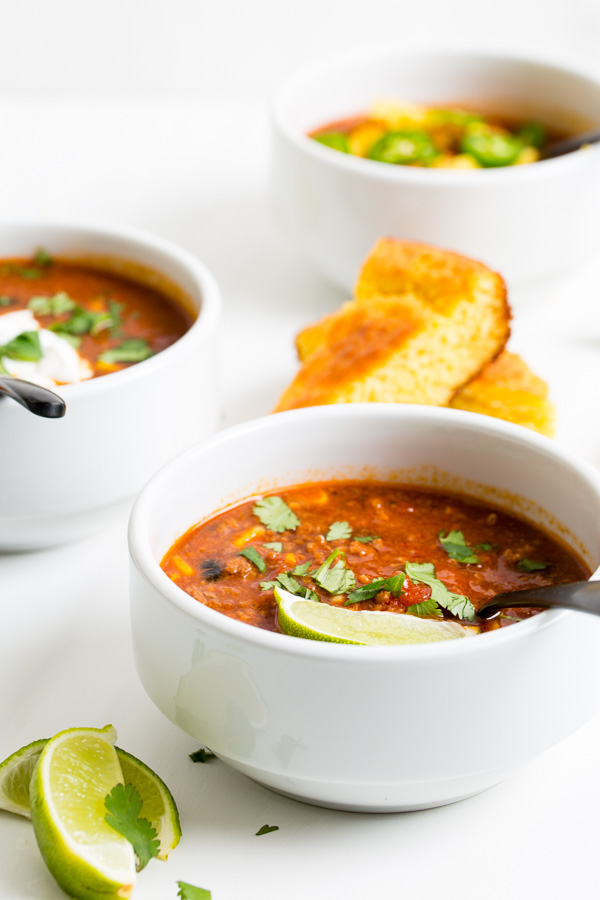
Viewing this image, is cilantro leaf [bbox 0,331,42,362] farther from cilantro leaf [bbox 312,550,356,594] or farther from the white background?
cilantro leaf [bbox 312,550,356,594]

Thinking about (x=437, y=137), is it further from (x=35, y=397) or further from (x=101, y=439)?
(x=35, y=397)

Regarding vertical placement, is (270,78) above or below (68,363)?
below

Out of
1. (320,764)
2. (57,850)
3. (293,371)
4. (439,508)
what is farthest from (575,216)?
(57,850)

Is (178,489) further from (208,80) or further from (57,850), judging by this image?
(208,80)

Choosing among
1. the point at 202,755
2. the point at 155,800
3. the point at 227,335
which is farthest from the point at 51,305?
the point at 155,800

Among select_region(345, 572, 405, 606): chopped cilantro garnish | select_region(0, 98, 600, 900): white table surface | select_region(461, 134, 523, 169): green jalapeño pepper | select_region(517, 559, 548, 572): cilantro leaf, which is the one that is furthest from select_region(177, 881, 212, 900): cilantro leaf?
select_region(461, 134, 523, 169): green jalapeño pepper

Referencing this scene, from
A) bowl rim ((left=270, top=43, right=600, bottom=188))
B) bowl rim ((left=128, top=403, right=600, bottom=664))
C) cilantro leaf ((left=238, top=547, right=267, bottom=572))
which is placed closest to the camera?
bowl rim ((left=128, top=403, right=600, bottom=664))

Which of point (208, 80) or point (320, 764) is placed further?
point (208, 80)
